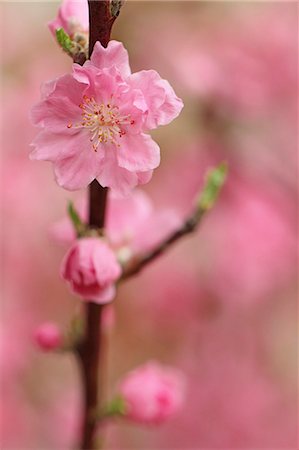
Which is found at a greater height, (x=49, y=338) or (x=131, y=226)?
(x=131, y=226)

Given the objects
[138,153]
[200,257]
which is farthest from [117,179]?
[200,257]

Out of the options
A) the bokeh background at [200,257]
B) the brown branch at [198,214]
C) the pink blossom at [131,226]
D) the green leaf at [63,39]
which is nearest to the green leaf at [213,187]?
the brown branch at [198,214]

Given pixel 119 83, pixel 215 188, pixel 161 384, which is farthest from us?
pixel 161 384

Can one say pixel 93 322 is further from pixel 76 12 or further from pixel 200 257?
pixel 200 257

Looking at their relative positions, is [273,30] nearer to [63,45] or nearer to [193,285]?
[193,285]

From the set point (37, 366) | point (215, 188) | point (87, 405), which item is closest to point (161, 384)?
point (87, 405)

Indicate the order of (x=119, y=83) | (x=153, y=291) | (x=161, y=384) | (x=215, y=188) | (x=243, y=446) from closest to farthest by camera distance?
(x=119, y=83)
(x=215, y=188)
(x=161, y=384)
(x=243, y=446)
(x=153, y=291)

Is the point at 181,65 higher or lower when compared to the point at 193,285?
higher

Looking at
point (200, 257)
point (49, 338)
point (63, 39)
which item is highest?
point (63, 39)
